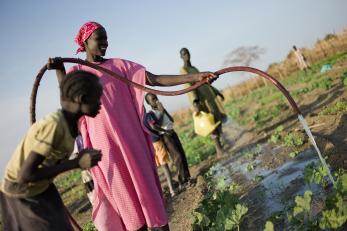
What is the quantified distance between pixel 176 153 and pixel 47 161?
A: 16.4ft

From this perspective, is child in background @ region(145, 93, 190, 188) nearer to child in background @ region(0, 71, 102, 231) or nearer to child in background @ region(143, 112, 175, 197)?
child in background @ region(143, 112, 175, 197)

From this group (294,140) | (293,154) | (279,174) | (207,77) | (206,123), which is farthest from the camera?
(206,123)

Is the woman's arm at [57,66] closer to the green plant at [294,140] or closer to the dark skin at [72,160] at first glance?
the dark skin at [72,160]

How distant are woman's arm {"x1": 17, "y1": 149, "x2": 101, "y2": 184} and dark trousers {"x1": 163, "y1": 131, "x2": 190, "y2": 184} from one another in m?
4.93

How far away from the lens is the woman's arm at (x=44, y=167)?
7.76ft

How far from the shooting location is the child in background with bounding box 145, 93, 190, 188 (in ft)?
23.6

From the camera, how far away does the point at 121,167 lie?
3.65 meters

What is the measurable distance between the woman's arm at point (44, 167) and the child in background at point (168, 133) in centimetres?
463

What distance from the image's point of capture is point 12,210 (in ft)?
8.45

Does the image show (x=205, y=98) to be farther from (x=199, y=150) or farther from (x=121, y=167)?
(x=121, y=167)

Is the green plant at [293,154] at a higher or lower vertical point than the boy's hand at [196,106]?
lower

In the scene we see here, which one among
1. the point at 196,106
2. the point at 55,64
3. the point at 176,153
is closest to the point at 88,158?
the point at 55,64

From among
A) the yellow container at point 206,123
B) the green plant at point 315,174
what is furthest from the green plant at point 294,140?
the yellow container at point 206,123

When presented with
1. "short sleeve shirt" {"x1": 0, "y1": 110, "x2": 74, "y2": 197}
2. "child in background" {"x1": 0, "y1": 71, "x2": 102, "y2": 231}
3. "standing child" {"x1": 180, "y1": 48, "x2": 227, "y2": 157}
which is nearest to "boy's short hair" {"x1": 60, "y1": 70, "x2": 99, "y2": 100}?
"child in background" {"x1": 0, "y1": 71, "x2": 102, "y2": 231}
